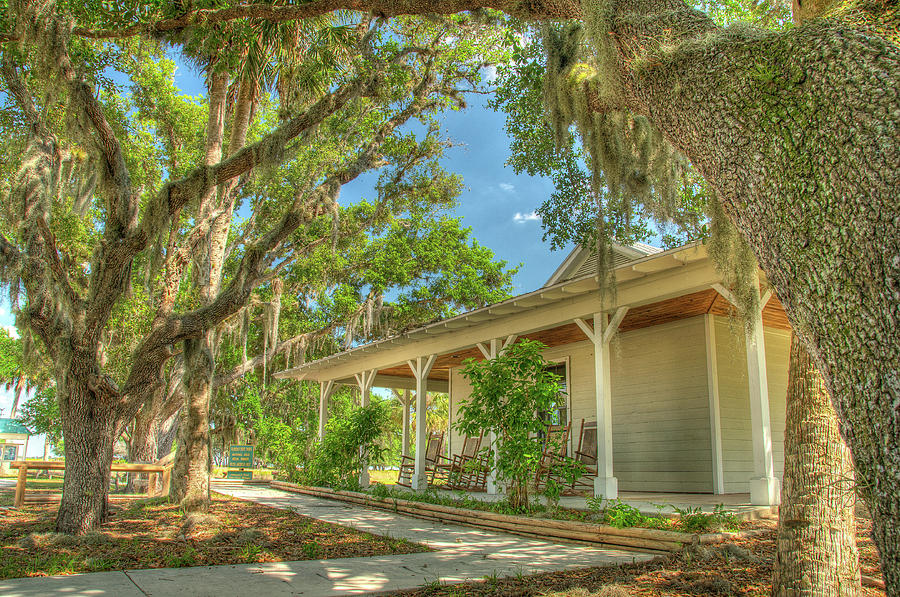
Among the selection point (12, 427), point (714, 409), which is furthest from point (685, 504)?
point (12, 427)

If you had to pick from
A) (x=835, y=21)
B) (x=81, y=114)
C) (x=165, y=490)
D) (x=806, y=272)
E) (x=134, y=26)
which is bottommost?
(x=165, y=490)

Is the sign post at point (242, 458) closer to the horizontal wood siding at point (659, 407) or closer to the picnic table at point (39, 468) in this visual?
the picnic table at point (39, 468)

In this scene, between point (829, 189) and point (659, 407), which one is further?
point (659, 407)

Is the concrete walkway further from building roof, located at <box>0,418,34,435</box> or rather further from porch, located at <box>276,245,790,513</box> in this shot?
building roof, located at <box>0,418,34,435</box>

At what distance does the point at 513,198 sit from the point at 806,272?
19930 centimetres

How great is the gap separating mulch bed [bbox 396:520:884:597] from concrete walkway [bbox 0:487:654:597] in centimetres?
25

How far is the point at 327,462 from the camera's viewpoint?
10289 millimetres

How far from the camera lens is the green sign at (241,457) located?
17.8 m

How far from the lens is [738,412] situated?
811cm

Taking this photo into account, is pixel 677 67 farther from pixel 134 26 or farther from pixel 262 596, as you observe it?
pixel 134 26

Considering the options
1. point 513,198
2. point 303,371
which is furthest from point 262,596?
point 513,198

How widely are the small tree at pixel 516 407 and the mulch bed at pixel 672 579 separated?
2.15 m

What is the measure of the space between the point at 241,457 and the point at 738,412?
1476 cm

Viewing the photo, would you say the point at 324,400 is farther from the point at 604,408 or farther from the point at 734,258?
the point at 734,258
